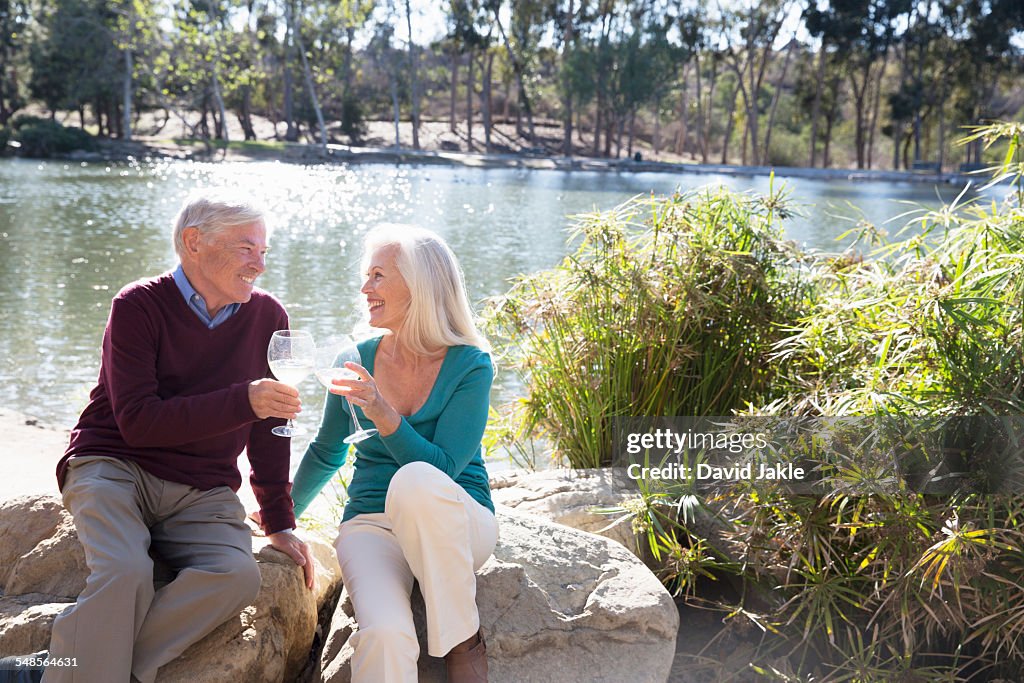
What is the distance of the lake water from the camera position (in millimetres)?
8336

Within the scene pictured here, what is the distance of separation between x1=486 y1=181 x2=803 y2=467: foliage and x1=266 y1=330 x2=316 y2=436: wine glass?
6.91ft

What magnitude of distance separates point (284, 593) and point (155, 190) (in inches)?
885

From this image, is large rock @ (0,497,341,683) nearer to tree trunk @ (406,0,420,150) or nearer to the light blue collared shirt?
the light blue collared shirt

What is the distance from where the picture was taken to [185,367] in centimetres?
253

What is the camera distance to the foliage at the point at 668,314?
4.21m

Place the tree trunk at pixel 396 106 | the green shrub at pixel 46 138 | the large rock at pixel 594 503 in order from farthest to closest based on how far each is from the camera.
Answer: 1. the tree trunk at pixel 396 106
2. the green shrub at pixel 46 138
3. the large rock at pixel 594 503

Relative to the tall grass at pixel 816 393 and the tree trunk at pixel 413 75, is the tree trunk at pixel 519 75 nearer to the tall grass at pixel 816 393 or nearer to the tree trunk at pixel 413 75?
the tree trunk at pixel 413 75

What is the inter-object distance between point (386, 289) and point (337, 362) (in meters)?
0.26

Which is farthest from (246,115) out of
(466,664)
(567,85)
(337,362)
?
(466,664)

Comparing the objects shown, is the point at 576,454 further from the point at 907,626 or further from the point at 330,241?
the point at 330,241

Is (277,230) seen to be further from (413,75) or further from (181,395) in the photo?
(413,75)

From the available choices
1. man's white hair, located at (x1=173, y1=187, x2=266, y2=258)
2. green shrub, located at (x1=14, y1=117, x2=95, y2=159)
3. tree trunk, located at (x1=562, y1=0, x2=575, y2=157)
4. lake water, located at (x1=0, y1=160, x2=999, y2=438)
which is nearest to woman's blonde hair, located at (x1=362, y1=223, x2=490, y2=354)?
man's white hair, located at (x1=173, y1=187, x2=266, y2=258)

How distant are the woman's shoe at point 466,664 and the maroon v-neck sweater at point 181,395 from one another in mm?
711

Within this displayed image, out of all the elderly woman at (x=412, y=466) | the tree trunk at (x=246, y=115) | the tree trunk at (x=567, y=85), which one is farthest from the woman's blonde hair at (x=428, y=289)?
the tree trunk at (x=567, y=85)
